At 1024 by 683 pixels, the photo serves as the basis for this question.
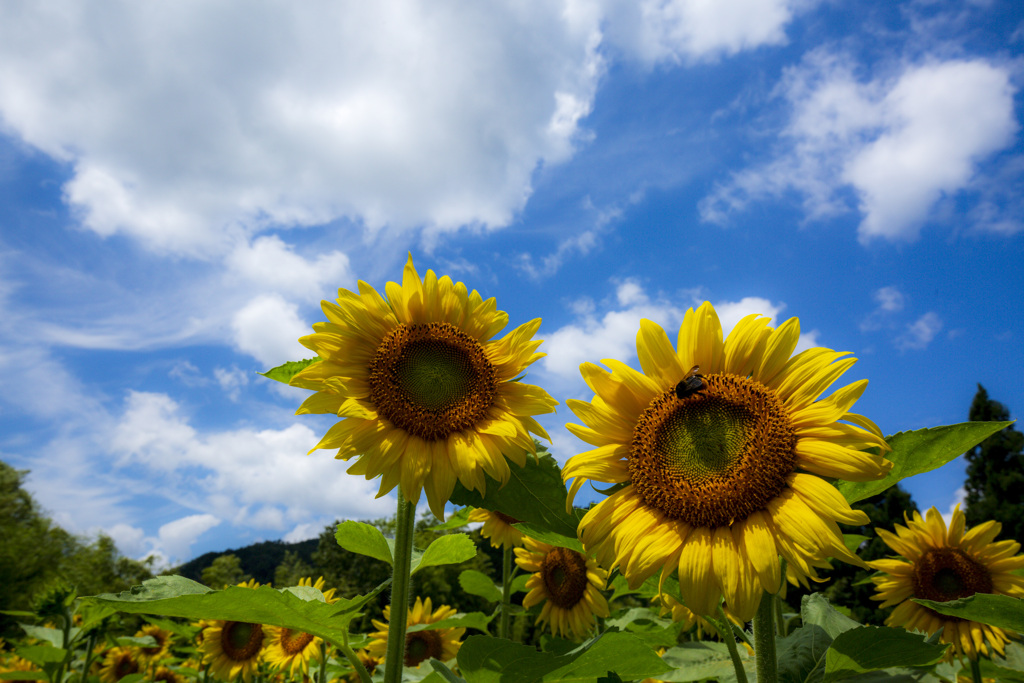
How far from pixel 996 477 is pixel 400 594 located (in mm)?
34570

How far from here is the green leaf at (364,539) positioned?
264 cm

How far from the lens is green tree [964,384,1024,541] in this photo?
25.2 meters

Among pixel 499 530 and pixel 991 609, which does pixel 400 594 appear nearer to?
pixel 991 609

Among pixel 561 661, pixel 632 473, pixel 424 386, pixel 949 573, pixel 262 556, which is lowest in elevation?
pixel 561 661

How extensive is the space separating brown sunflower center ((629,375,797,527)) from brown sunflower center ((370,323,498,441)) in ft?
2.42

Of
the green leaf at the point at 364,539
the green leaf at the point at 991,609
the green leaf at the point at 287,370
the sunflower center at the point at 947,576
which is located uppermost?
the green leaf at the point at 287,370

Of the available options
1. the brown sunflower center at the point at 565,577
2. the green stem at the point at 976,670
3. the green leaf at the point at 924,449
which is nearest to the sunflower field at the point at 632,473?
the green leaf at the point at 924,449

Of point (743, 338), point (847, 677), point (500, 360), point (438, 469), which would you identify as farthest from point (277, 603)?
point (847, 677)

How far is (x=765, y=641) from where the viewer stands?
77.5 inches

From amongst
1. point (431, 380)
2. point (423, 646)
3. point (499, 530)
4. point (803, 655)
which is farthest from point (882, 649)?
point (423, 646)

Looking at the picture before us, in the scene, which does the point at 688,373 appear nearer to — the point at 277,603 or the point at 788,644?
the point at 788,644

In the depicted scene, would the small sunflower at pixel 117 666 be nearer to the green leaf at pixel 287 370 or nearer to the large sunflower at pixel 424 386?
the green leaf at pixel 287 370

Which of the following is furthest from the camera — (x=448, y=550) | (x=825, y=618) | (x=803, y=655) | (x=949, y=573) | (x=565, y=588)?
(x=565, y=588)

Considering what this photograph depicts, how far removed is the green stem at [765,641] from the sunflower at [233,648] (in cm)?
550
